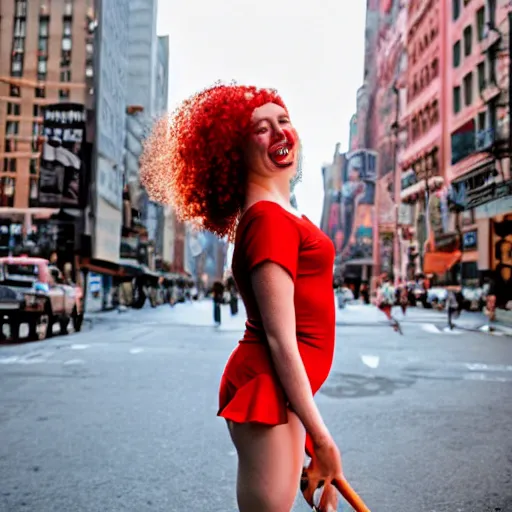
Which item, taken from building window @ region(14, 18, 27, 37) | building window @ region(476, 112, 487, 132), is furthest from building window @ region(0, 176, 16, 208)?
building window @ region(476, 112, 487, 132)

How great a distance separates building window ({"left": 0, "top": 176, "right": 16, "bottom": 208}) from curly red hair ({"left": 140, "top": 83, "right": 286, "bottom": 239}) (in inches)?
2197

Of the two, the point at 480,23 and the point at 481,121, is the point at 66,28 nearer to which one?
the point at 480,23

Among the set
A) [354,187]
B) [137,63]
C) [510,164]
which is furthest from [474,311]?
[354,187]

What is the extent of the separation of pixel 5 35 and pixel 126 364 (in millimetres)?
53151

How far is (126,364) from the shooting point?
12.2 metres

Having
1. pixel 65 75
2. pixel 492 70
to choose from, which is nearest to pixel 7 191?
pixel 65 75

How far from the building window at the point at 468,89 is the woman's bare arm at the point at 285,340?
4921 centimetres

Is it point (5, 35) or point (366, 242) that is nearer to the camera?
point (5, 35)

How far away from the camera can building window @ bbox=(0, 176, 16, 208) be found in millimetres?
56062

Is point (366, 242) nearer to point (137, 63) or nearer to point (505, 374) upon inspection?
point (137, 63)

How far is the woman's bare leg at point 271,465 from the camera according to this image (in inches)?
81.8

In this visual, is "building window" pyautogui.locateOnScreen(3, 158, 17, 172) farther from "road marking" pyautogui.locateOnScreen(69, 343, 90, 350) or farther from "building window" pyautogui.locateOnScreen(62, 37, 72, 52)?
"road marking" pyautogui.locateOnScreen(69, 343, 90, 350)

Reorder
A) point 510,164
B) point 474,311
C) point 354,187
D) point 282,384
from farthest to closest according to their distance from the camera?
1. point 354,187
2. point 474,311
3. point 510,164
4. point 282,384

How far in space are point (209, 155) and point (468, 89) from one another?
49604mm
